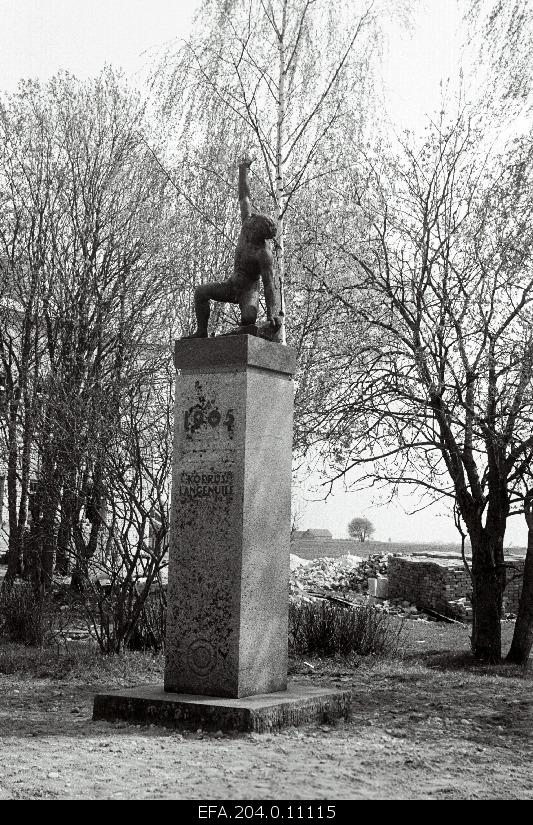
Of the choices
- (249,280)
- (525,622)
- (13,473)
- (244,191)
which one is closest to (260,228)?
(249,280)

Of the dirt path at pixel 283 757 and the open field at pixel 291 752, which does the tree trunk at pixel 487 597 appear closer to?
the open field at pixel 291 752

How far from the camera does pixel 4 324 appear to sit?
18391 millimetres

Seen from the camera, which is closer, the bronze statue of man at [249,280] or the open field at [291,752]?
the open field at [291,752]

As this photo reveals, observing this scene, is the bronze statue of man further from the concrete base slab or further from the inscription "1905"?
the concrete base slab

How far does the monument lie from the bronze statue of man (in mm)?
253

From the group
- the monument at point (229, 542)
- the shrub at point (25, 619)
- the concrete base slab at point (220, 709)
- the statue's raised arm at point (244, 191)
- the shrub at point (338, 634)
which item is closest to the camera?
the concrete base slab at point (220, 709)

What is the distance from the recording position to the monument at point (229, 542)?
6.48 m

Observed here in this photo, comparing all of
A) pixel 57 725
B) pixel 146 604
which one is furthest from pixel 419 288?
pixel 57 725

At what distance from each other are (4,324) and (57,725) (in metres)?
13.1

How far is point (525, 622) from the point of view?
12.4 meters

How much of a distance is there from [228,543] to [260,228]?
8.14 ft

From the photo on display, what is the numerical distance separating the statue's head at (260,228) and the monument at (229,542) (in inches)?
30.1

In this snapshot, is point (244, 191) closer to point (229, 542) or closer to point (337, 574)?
point (229, 542)

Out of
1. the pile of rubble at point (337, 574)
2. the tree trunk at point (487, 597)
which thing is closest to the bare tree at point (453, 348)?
the tree trunk at point (487, 597)
